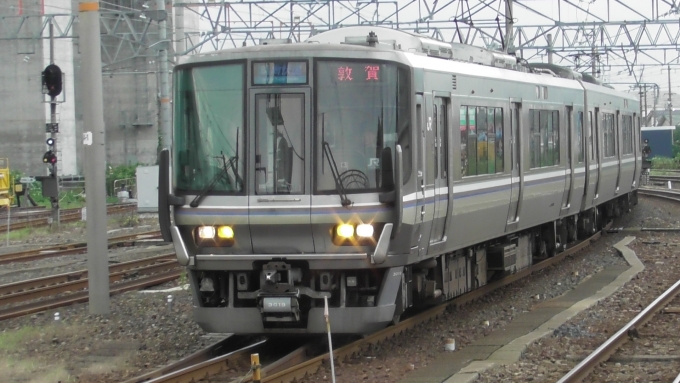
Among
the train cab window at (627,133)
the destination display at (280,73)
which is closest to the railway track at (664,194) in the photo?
the train cab window at (627,133)

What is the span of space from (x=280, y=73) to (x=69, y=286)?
698cm

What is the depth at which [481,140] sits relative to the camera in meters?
12.9

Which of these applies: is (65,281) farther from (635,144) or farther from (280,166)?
(635,144)

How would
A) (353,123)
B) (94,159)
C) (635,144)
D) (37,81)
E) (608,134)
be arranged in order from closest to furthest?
1. (353,123)
2. (94,159)
3. (608,134)
4. (635,144)
5. (37,81)

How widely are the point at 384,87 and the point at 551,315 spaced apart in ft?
13.7

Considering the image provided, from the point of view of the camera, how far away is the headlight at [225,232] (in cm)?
1009

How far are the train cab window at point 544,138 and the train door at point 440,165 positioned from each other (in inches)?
149

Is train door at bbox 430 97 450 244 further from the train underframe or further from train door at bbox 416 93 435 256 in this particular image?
the train underframe

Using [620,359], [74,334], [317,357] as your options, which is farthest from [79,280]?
[620,359]

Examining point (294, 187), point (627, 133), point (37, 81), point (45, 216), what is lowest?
point (45, 216)

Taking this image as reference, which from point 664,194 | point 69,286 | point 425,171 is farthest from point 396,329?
point 664,194

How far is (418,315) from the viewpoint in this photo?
1195 centimetres

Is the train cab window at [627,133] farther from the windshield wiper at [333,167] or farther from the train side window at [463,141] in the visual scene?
the windshield wiper at [333,167]

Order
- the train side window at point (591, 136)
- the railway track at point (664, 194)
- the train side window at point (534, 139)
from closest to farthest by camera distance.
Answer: the train side window at point (534, 139) < the train side window at point (591, 136) < the railway track at point (664, 194)
